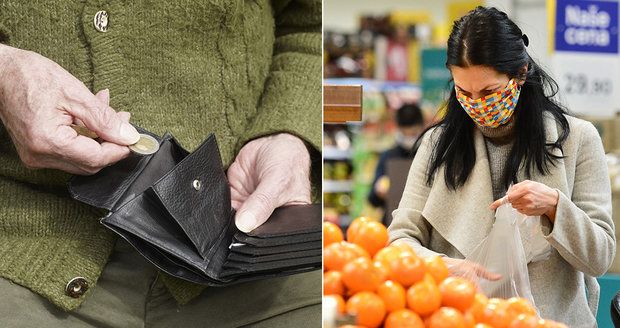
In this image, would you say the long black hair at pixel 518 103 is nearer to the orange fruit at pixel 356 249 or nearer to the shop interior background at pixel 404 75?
the shop interior background at pixel 404 75

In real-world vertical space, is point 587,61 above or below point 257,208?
above

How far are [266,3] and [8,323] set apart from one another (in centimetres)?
46

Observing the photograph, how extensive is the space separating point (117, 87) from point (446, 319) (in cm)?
44

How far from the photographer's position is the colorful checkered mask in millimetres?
921

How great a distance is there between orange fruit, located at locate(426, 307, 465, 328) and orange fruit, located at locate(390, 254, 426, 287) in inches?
1.8

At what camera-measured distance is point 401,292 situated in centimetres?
90

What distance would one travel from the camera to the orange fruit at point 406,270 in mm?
912

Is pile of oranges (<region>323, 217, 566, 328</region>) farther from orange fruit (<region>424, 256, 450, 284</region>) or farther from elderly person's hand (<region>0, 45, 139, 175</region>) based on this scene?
elderly person's hand (<region>0, 45, 139, 175</region>)

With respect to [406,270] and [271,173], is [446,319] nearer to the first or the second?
[406,270]

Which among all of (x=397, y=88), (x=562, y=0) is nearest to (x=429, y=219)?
(x=562, y=0)

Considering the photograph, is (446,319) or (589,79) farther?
(589,79)

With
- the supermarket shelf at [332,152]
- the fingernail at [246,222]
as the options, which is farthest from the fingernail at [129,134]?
the supermarket shelf at [332,152]

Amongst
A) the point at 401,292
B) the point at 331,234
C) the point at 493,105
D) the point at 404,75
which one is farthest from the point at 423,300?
the point at 404,75

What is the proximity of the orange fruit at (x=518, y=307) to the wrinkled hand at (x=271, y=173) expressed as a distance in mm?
260
